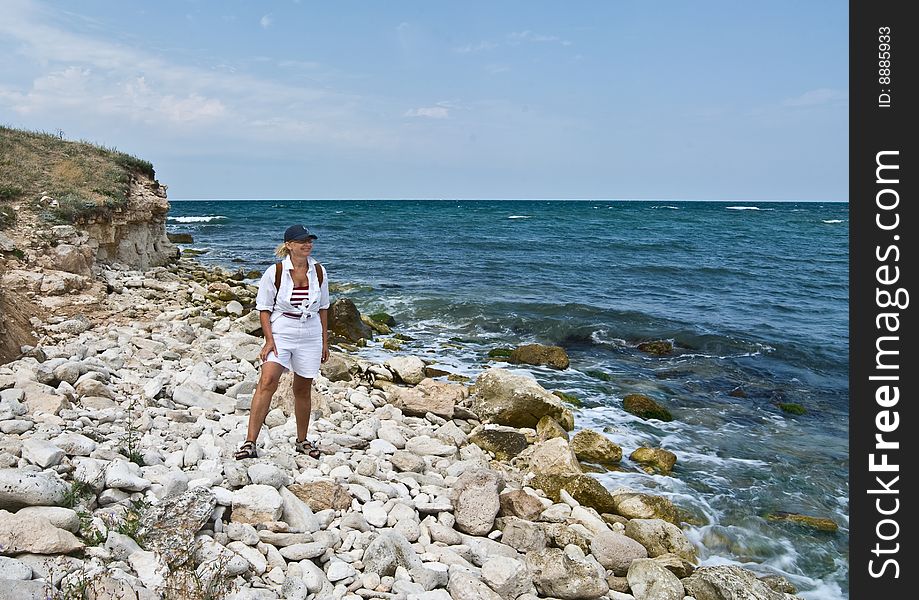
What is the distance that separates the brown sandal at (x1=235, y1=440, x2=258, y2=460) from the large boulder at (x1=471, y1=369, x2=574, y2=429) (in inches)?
162

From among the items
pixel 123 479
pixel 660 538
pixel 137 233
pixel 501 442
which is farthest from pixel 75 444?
pixel 137 233

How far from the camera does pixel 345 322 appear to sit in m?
13.7

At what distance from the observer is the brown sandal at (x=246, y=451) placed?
17.7 feet

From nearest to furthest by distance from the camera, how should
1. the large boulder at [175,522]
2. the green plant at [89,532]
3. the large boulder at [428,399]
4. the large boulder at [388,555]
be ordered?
the green plant at [89,532]
the large boulder at [175,522]
the large boulder at [388,555]
the large boulder at [428,399]

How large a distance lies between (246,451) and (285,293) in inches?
53.5

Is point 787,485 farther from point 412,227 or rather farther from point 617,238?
point 412,227

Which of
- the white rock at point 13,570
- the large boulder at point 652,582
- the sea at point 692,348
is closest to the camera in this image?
the white rock at point 13,570

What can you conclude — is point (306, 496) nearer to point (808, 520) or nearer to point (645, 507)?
point (645, 507)

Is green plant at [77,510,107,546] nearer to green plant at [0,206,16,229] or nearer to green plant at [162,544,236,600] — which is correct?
green plant at [162,544,236,600]

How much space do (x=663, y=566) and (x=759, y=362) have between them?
9.56 meters

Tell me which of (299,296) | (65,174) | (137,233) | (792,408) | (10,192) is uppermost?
(65,174)

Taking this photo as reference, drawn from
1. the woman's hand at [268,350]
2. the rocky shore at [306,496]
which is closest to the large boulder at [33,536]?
the rocky shore at [306,496]

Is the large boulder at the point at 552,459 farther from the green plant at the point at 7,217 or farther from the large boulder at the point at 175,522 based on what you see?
the green plant at the point at 7,217

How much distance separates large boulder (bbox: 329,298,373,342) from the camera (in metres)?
13.6
